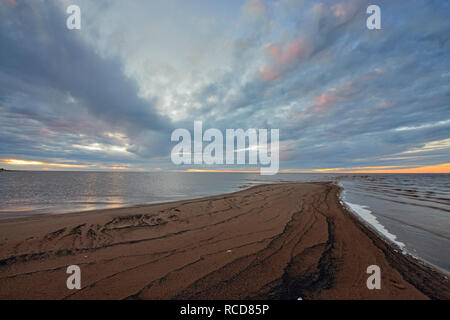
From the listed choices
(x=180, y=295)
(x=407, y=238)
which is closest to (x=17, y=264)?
(x=180, y=295)

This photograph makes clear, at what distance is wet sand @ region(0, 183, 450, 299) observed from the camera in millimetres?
3865

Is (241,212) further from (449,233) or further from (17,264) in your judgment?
(449,233)

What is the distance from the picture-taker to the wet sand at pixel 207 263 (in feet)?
12.7

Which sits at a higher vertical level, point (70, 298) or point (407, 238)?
point (70, 298)

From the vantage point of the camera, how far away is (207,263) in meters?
5.10

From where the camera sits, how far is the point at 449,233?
9234mm

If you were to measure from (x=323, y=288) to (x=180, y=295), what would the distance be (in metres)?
3.28

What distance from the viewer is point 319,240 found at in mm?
6953
